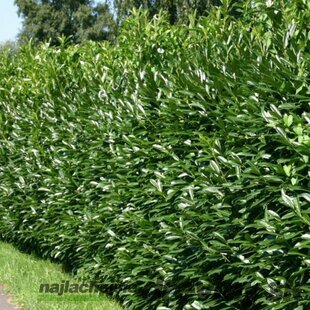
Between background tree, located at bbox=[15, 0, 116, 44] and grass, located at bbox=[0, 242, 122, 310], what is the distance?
152 feet

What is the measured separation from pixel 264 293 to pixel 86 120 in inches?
122

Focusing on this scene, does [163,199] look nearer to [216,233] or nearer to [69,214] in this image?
[216,233]

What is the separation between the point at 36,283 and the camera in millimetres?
6852

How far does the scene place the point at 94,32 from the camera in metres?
51.9

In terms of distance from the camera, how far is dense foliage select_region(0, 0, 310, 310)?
353cm

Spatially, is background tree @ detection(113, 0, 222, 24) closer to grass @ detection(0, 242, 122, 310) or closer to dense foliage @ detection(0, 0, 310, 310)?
grass @ detection(0, 242, 122, 310)

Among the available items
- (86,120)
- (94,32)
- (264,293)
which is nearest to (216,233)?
(264,293)

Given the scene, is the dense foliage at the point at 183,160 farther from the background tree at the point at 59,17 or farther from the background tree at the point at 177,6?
the background tree at the point at 59,17

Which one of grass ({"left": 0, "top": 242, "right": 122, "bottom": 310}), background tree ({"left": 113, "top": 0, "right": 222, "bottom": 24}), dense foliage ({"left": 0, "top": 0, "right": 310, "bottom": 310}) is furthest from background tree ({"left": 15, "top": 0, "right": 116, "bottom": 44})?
dense foliage ({"left": 0, "top": 0, "right": 310, "bottom": 310})

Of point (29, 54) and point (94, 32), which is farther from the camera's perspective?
point (94, 32)

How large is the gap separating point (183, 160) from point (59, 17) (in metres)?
53.0

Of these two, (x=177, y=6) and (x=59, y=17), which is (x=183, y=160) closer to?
(x=177, y=6)

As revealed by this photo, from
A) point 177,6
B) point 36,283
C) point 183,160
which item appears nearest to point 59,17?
point 177,6

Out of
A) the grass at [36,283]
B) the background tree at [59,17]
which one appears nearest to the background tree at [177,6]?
the grass at [36,283]
